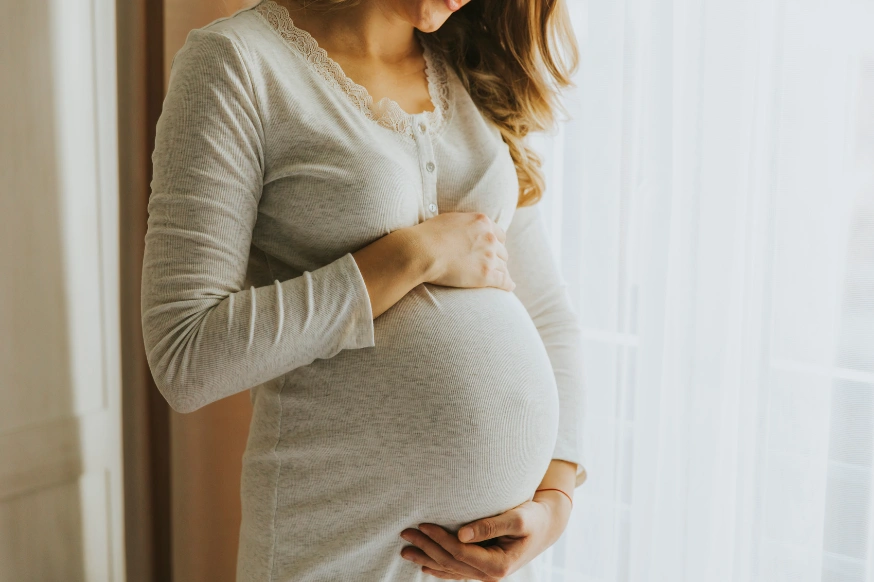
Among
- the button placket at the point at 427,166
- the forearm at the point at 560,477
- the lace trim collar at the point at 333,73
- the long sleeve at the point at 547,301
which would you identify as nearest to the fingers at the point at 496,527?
the forearm at the point at 560,477

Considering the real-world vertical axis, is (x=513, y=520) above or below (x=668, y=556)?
above

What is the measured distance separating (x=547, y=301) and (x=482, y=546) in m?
0.42

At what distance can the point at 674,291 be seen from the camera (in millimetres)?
1245

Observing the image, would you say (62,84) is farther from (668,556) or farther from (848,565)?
(848,565)

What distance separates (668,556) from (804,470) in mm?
303

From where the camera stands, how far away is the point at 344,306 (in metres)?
0.83

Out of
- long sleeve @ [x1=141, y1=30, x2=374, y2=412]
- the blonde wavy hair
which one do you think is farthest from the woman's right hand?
the blonde wavy hair

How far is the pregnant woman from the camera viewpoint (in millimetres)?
797

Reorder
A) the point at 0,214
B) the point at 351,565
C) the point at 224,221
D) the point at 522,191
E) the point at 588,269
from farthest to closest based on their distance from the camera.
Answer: the point at 588,269 → the point at 522,191 → the point at 0,214 → the point at 351,565 → the point at 224,221

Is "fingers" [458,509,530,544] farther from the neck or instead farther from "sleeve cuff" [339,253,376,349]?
the neck

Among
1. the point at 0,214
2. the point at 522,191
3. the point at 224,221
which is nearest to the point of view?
the point at 224,221

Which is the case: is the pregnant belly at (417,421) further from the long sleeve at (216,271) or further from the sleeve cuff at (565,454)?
the sleeve cuff at (565,454)

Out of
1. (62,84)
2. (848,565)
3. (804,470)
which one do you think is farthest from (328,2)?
(848,565)

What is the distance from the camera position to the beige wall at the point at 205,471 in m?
1.36
